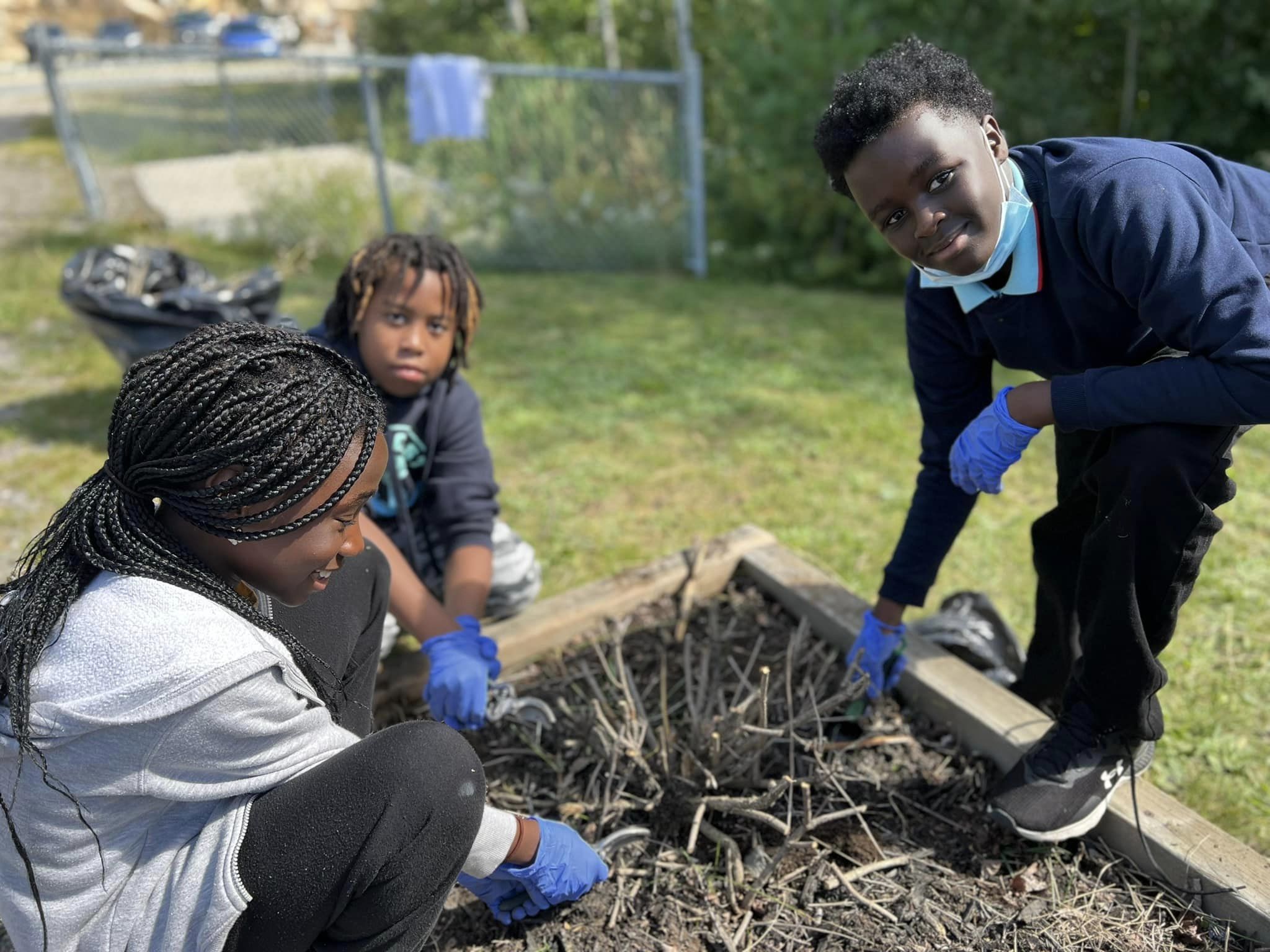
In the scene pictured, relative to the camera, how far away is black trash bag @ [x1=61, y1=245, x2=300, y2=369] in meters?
3.75

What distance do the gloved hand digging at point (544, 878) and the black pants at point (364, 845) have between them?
0.20 meters

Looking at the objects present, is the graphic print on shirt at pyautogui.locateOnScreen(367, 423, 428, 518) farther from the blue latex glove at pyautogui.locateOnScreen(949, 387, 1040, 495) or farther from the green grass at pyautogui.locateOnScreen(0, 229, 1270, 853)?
the blue latex glove at pyautogui.locateOnScreen(949, 387, 1040, 495)

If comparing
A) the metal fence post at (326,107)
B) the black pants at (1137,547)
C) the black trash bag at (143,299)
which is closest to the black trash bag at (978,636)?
the black pants at (1137,547)

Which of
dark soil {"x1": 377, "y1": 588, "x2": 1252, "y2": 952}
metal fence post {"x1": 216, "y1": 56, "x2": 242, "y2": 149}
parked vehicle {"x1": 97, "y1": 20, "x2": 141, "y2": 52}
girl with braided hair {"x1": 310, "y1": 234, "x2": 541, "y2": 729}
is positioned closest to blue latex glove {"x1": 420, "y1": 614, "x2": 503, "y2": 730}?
girl with braided hair {"x1": 310, "y1": 234, "x2": 541, "y2": 729}

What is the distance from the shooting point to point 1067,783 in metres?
1.65

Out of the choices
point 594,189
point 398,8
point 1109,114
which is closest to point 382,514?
point 594,189

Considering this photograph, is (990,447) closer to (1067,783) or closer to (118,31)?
(1067,783)

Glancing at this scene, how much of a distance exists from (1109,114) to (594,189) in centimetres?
343

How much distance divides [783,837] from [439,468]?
3.74 feet

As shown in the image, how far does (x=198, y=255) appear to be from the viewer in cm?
657

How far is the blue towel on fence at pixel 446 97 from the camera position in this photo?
6.12 m

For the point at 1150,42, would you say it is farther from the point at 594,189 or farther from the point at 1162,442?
the point at 1162,442

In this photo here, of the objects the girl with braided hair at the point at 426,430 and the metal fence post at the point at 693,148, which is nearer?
the girl with braided hair at the point at 426,430

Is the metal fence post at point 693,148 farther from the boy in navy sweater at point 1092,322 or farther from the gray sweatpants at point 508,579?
the boy in navy sweater at point 1092,322
